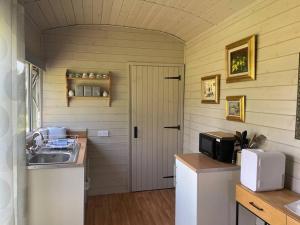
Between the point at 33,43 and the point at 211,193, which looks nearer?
the point at 211,193

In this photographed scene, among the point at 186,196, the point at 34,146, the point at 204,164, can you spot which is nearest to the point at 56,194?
the point at 34,146

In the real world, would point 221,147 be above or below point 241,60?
below

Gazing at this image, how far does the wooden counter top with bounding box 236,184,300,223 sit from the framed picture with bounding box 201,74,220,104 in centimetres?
129

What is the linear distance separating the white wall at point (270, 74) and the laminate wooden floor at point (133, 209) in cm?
128

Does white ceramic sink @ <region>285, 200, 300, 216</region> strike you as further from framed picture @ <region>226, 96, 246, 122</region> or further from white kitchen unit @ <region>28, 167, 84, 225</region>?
white kitchen unit @ <region>28, 167, 84, 225</region>

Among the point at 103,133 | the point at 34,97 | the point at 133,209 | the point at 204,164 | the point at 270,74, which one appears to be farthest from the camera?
the point at 103,133

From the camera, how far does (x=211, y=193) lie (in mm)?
2199

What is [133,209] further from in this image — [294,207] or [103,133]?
[294,207]

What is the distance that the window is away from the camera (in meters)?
3.14

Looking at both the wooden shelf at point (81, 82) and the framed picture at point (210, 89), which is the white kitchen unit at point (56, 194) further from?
the framed picture at point (210, 89)

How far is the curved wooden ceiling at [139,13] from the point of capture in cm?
260

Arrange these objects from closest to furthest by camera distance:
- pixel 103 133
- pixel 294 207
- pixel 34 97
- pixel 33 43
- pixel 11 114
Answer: pixel 294 207, pixel 11 114, pixel 33 43, pixel 34 97, pixel 103 133

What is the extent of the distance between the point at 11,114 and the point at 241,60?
2.06 metres

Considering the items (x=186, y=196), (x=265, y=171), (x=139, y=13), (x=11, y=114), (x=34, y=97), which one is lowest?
(x=186, y=196)
